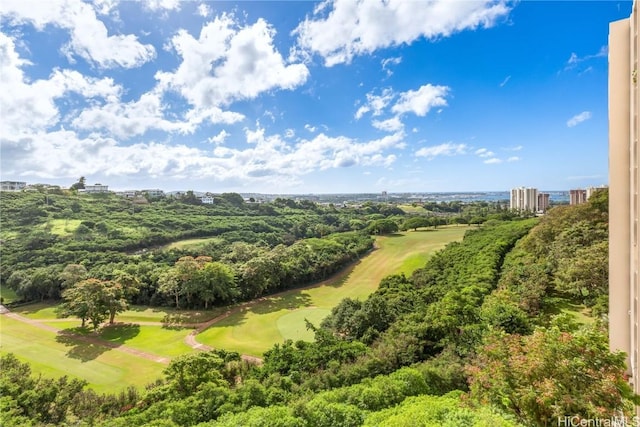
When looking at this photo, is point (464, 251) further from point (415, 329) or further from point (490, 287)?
point (415, 329)

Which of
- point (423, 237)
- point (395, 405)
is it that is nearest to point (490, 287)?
point (395, 405)

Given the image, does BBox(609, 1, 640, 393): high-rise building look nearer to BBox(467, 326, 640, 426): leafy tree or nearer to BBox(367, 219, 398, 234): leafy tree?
BBox(467, 326, 640, 426): leafy tree

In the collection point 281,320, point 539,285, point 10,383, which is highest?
point 539,285

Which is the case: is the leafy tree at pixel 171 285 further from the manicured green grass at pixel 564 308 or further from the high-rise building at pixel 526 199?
the high-rise building at pixel 526 199

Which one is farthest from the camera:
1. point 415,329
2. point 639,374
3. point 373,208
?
point 373,208

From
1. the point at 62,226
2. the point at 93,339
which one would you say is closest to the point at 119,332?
the point at 93,339

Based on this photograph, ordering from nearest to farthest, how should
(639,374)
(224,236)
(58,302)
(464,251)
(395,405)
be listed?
(639,374) → (395,405) → (58,302) → (464,251) → (224,236)

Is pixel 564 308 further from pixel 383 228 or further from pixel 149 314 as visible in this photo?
pixel 383 228

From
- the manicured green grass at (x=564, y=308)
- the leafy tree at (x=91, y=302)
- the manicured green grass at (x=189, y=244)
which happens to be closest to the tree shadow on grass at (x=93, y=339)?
the leafy tree at (x=91, y=302)
